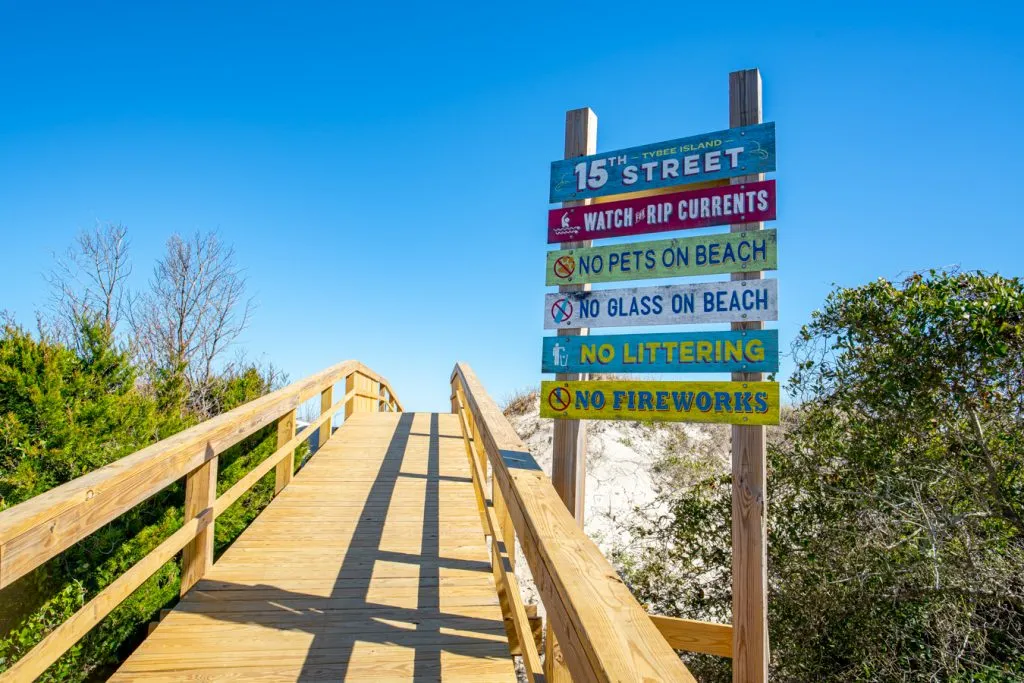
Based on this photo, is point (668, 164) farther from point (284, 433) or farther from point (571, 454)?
point (284, 433)

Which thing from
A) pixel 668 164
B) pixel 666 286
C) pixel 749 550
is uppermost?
pixel 668 164

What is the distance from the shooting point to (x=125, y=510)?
233cm

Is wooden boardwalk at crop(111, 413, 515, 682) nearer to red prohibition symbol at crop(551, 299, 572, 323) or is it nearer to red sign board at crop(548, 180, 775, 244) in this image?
red prohibition symbol at crop(551, 299, 572, 323)

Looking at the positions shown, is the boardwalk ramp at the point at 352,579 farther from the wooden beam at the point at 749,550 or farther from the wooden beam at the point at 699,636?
the wooden beam at the point at 749,550

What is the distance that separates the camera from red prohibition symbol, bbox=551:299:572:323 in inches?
173

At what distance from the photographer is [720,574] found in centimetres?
711

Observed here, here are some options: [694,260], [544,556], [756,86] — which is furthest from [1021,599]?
[544,556]

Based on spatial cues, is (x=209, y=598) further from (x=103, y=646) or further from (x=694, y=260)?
(x=694, y=260)

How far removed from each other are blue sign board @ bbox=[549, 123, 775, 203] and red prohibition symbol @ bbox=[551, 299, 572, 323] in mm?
751

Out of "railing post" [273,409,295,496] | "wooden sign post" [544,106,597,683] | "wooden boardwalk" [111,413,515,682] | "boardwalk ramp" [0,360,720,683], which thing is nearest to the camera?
"boardwalk ramp" [0,360,720,683]

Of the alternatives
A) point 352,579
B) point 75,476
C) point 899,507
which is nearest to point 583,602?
point 352,579

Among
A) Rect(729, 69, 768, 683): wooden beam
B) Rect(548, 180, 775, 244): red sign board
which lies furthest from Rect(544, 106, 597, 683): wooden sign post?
Rect(729, 69, 768, 683): wooden beam

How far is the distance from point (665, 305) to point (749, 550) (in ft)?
5.16

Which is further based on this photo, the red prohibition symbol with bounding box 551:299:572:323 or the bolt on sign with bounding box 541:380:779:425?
the red prohibition symbol with bounding box 551:299:572:323
